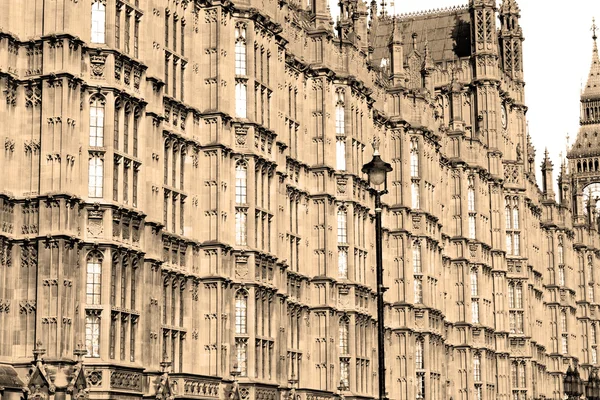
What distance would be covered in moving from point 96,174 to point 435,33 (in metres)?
61.2

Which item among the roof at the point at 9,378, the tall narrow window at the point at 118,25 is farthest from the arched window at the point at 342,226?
the roof at the point at 9,378

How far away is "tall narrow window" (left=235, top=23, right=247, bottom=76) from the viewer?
56.5 meters

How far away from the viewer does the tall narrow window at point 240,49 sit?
185 ft

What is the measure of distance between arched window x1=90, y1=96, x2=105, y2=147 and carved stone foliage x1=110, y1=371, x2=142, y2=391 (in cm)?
766

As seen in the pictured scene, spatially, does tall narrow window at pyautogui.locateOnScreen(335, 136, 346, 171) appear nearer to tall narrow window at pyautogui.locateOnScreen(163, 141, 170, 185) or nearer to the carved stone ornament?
tall narrow window at pyautogui.locateOnScreen(163, 141, 170, 185)

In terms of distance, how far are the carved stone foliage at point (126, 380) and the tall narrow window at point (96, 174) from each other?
5.99 m

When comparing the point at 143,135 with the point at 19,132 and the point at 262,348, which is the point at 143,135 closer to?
the point at 19,132

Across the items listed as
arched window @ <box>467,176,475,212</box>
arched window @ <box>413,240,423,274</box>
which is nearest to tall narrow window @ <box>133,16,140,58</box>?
arched window @ <box>413,240,423,274</box>

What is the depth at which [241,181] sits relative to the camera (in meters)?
55.9

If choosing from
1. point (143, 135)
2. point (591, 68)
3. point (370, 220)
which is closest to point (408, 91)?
point (370, 220)

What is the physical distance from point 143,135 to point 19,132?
467 cm

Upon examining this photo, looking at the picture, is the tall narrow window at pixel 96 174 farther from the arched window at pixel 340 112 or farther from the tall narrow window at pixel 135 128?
the arched window at pixel 340 112

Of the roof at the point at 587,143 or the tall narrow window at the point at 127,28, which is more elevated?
the roof at the point at 587,143

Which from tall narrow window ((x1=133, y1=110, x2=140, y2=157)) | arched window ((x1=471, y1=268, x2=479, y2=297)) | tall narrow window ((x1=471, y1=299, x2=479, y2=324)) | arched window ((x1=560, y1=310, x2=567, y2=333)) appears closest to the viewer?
tall narrow window ((x1=133, y1=110, x2=140, y2=157))
